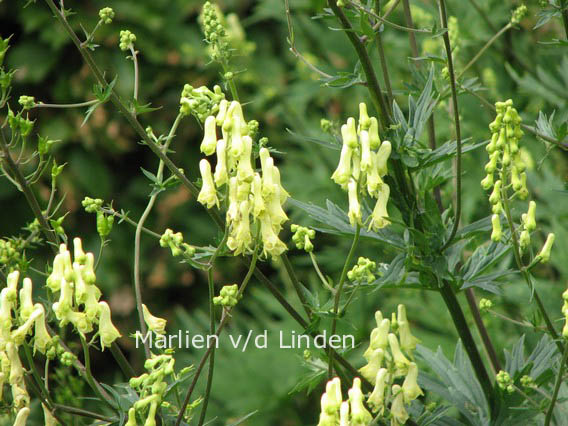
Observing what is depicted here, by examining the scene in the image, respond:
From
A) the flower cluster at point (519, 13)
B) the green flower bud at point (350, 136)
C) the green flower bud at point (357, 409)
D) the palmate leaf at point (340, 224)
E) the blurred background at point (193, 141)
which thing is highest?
the flower cluster at point (519, 13)

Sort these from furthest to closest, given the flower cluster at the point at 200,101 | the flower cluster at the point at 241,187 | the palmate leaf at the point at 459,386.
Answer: the palmate leaf at the point at 459,386 → the flower cluster at the point at 200,101 → the flower cluster at the point at 241,187

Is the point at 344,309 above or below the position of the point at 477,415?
above

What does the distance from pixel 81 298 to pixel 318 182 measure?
245cm

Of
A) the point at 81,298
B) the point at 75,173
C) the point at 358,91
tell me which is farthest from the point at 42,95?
the point at 81,298

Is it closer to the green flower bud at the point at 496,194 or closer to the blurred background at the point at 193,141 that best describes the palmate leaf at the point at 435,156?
the green flower bud at the point at 496,194

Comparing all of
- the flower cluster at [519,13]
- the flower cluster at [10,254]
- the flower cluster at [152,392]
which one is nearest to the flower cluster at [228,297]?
the flower cluster at [152,392]

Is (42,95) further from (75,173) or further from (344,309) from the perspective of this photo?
(344,309)

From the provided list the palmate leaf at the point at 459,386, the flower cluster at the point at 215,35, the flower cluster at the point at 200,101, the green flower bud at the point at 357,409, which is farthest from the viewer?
the palmate leaf at the point at 459,386

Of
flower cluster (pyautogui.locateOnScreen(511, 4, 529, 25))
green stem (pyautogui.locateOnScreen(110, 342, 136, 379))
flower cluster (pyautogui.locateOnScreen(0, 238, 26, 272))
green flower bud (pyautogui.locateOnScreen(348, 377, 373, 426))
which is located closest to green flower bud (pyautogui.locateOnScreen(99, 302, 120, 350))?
green stem (pyautogui.locateOnScreen(110, 342, 136, 379))

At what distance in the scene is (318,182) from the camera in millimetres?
3469

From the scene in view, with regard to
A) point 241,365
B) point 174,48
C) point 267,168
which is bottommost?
point 241,365

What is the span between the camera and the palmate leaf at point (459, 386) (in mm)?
1500

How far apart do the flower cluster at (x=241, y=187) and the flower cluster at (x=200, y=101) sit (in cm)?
Result: 3

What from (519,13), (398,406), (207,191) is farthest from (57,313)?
(519,13)
